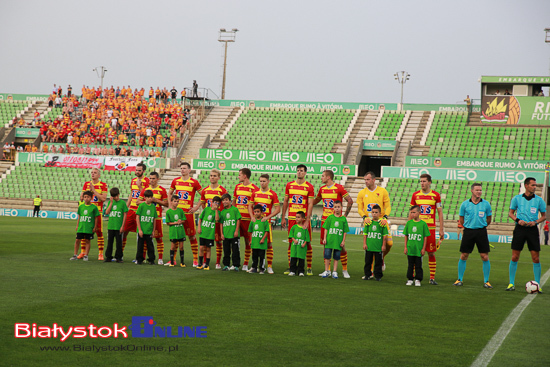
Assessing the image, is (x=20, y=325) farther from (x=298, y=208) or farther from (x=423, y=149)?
Result: (x=423, y=149)

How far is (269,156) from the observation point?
4344 cm

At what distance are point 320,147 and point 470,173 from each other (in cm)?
1167

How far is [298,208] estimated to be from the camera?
43.9 feet

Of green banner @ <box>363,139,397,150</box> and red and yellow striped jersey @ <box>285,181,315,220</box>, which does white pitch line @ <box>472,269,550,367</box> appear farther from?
green banner @ <box>363,139,397,150</box>

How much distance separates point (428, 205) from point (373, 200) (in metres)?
1.09

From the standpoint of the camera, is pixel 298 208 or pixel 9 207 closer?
pixel 298 208

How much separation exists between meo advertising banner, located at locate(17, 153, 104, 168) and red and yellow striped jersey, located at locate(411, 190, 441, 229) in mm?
35094

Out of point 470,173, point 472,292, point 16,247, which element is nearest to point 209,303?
point 472,292

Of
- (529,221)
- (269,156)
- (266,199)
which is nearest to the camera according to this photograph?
(529,221)

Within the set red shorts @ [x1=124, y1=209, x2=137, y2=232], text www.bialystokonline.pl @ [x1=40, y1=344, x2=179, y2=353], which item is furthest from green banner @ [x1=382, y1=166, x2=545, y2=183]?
text www.bialystokonline.pl @ [x1=40, y1=344, x2=179, y2=353]

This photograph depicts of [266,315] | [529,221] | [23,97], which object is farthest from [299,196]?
[23,97]

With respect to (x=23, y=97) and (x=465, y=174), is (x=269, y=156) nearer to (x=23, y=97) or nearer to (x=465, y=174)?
(x=465, y=174)

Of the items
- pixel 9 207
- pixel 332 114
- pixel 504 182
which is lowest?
pixel 9 207

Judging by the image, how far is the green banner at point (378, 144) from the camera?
146ft
